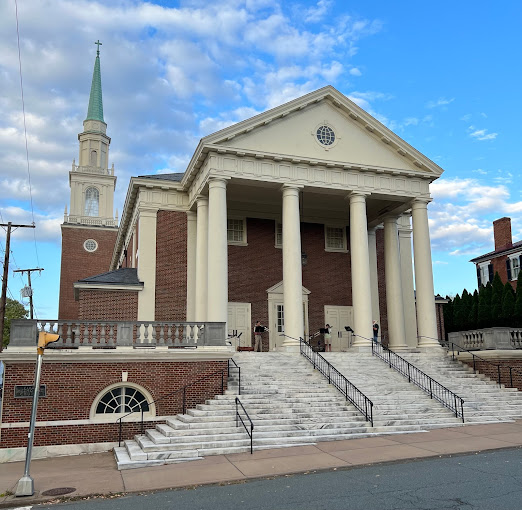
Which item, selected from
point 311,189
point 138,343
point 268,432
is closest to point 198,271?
point 311,189

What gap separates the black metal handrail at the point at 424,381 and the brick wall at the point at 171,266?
9.13m

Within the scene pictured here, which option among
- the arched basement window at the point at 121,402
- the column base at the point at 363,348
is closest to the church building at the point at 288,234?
the column base at the point at 363,348

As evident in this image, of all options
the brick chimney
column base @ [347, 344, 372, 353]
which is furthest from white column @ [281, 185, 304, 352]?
the brick chimney

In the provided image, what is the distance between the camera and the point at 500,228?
47.8 metres

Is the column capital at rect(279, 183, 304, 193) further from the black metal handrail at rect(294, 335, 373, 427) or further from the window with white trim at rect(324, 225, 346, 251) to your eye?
the black metal handrail at rect(294, 335, 373, 427)

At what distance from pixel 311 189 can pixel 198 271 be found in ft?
21.0

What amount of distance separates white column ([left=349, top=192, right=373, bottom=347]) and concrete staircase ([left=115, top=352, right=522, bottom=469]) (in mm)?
2956

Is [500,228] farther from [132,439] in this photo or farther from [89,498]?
[89,498]

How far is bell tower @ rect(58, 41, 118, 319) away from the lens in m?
54.9

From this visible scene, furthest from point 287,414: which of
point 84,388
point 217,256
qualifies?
point 217,256

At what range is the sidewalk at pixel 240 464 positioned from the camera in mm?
10586

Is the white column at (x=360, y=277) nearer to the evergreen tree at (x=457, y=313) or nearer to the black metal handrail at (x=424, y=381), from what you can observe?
the black metal handrail at (x=424, y=381)

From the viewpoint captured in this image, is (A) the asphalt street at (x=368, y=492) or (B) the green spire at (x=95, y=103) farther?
(B) the green spire at (x=95, y=103)

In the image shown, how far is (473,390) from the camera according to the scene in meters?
19.5
